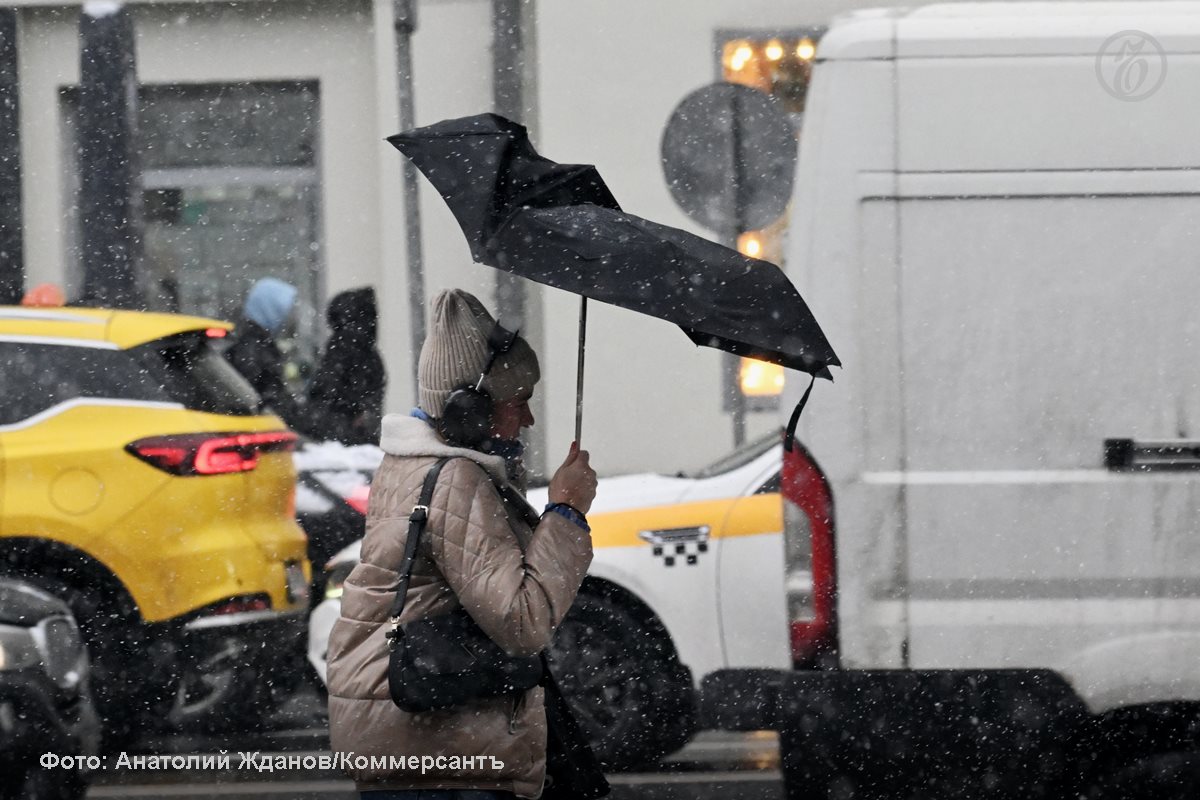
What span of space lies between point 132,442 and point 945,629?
3040 millimetres

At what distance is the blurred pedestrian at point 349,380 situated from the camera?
7.93 m

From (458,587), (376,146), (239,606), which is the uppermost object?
(376,146)

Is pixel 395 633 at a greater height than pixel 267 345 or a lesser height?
lesser

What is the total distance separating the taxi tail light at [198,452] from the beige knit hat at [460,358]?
3.24 m

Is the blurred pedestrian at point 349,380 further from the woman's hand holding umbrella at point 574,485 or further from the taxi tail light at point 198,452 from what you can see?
the woman's hand holding umbrella at point 574,485

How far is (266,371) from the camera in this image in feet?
26.9

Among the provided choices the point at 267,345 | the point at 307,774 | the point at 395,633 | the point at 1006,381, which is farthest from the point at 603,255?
the point at 267,345

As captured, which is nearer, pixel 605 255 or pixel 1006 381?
pixel 605 255

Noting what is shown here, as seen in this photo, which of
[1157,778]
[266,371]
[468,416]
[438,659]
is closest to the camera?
[438,659]

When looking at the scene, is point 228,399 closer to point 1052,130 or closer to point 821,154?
point 821,154

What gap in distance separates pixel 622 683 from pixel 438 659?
11.2 ft

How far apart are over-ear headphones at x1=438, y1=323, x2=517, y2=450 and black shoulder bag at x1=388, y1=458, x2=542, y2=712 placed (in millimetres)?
81

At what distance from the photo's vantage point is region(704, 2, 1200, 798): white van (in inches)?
161

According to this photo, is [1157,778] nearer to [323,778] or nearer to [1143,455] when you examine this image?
[1143,455]
